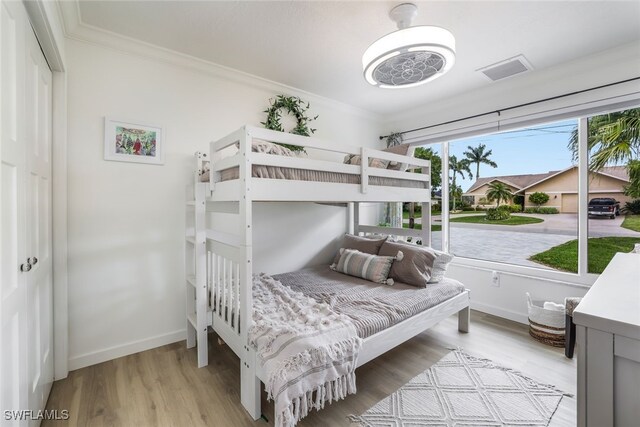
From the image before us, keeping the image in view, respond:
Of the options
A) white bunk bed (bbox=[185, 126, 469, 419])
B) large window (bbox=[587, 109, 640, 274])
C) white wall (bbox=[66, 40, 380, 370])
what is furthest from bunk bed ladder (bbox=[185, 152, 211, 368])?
large window (bbox=[587, 109, 640, 274])

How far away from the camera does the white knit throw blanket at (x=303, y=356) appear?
1316 millimetres

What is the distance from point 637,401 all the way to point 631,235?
2.62 m

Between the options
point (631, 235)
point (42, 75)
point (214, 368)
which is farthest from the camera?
point (631, 235)

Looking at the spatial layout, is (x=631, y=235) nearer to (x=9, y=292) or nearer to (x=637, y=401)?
(x=637, y=401)

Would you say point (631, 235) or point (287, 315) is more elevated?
point (631, 235)

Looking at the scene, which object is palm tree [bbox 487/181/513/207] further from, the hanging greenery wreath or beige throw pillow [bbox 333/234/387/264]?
the hanging greenery wreath

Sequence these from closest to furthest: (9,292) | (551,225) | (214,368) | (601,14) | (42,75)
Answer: (9,292) < (42,75) < (601,14) < (214,368) < (551,225)

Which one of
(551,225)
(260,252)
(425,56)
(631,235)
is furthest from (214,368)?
(631,235)

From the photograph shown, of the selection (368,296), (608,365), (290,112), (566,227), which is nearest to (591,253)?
(566,227)

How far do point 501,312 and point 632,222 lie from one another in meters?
1.33

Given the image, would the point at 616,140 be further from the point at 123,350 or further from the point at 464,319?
the point at 123,350

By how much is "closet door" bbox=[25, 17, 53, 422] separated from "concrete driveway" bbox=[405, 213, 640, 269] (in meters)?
3.65

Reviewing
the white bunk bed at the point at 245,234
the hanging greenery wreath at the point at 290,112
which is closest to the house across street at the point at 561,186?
the white bunk bed at the point at 245,234

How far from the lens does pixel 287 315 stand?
1.71 meters
